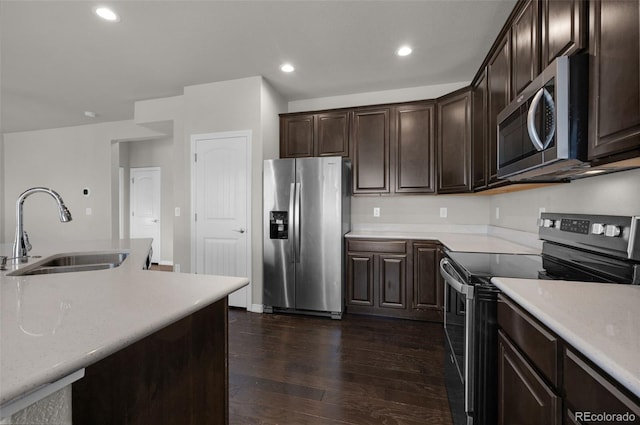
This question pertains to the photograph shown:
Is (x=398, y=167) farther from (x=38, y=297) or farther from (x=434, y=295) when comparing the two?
(x=38, y=297)

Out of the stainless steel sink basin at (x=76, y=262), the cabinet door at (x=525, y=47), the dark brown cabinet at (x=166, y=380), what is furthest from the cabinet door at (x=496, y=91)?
the stainless steel sink basin at (x=76, y=262)

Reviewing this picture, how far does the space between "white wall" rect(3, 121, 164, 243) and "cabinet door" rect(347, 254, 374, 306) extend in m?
3.92

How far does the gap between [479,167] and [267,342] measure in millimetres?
2427

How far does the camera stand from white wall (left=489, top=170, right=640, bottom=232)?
140 centimetres

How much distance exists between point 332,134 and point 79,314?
3184 mm

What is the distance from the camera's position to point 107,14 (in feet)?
7.42

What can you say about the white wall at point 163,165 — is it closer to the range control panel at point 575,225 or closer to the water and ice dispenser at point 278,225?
the water and ice dispenser at point 278,225

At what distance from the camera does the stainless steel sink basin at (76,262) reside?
1612 mm

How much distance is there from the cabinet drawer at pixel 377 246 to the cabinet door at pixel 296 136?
1258mm

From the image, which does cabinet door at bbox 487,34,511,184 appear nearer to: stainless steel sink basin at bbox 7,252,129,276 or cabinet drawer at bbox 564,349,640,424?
cabinet drawer at bbox 564,349,640,424

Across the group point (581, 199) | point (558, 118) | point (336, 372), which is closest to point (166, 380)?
point (336, 372)

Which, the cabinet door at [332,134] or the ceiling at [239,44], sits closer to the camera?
the ceiling at [239,44]

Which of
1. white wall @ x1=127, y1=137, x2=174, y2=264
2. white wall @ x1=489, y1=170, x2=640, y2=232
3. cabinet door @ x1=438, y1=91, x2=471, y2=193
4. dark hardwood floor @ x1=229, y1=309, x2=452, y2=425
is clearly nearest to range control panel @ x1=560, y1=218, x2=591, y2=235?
white wall @ x1=489, y1=170, x2=640, y2=232

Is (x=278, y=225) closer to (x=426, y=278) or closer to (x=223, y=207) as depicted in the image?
(x=223, y=207)
